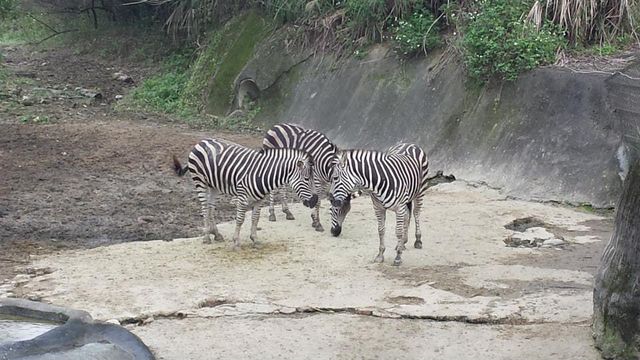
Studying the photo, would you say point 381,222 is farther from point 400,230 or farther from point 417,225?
point 417,225

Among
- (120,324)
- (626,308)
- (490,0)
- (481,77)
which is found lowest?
(120,324)

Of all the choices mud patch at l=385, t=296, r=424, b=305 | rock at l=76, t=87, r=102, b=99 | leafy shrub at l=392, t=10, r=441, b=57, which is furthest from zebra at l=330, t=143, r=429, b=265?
rock at l=76, t=87, r=102, b=99

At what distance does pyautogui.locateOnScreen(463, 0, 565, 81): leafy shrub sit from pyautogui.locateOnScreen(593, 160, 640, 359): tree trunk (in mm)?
6450

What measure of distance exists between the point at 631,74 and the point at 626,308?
1573 mm

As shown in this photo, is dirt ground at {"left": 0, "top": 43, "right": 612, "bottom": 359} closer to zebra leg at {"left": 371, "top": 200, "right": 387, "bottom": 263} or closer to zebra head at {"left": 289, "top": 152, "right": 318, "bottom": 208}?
zebra leg at {"left": 371, "top": 200, "right": 387, "bottom": 263}

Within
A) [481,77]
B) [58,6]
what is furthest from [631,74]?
[58,6]

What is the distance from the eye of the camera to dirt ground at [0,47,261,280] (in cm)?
967

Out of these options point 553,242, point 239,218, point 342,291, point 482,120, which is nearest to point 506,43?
point 482,120

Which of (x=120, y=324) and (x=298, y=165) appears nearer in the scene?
(x=120, y=324)

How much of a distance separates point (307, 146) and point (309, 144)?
0.04 meters

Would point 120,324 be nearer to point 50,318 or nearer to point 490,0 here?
point 50,318

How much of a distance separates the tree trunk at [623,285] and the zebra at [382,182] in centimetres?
260

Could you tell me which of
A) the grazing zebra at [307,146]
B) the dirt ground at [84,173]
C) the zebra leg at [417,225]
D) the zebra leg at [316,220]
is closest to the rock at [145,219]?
the dirt ground at [84,173]

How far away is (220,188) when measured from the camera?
9359 mm
